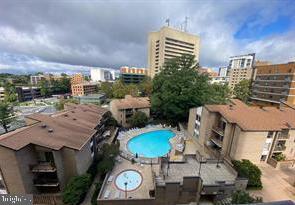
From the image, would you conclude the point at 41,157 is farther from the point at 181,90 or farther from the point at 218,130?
the point at 181,90

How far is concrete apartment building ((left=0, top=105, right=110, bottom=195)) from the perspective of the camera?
555 inches

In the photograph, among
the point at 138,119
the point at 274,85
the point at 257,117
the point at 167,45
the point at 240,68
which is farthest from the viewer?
the point at 240,68

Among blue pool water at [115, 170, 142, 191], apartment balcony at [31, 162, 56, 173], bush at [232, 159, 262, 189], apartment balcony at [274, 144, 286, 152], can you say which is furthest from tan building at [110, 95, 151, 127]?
apartment balcony at [274, 144, 286, 152]

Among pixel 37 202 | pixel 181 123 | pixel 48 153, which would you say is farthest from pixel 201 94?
pixel 37 202

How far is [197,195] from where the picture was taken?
15492 millimetres

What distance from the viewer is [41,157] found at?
16.2 m

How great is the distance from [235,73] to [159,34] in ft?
176

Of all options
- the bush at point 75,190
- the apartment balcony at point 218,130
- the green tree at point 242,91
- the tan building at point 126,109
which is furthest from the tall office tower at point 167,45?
the bush at point 75,190

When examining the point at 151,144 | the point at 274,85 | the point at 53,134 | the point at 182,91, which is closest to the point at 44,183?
the point at 53,134

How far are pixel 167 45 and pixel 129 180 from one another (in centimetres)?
8205

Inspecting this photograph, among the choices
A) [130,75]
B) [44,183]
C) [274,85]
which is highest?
[130,75]

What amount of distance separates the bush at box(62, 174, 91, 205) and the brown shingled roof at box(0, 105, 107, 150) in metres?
3.49

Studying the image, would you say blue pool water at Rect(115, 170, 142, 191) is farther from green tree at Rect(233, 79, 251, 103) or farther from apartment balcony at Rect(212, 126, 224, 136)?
green tree at Rect(233, 79, 251, 103)

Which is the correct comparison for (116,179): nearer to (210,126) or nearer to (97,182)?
(97,182)
